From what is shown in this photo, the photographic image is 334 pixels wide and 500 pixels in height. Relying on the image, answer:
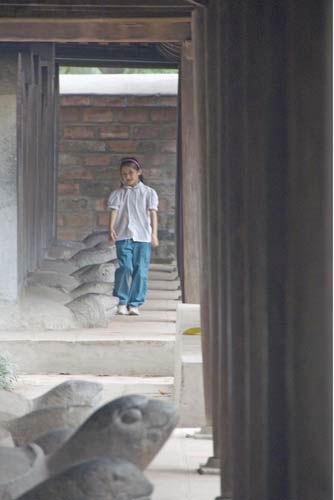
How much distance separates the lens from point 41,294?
10.5 metres

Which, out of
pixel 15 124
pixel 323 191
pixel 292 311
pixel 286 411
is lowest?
pixel 286 411

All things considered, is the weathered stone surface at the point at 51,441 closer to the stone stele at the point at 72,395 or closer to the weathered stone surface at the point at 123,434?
the weathered stone surface at the point at 123,434

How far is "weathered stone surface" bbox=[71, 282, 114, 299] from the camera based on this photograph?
11.1 metres

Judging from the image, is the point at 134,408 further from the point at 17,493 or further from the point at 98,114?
the point at 98,114

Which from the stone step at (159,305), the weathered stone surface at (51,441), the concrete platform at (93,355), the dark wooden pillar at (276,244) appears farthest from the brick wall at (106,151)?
the dark wooden pillar at (276,244)

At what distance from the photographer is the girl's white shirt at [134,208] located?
1075cm

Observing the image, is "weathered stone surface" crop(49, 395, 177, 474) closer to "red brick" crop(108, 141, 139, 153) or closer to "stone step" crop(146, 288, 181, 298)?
"stone step" crop(146, 288, 181, 298)

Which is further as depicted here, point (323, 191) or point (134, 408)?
point (134, 408)

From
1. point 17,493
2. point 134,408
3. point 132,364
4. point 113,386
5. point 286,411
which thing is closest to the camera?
point 286,411

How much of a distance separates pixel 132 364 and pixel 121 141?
7134 mm

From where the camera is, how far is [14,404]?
633cm

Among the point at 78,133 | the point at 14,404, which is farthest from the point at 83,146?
the point at 14,404

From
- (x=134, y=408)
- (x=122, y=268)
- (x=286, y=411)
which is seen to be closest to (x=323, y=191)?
(x=286, y=411)

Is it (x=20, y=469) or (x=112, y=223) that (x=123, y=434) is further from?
(x=112, y=223)
